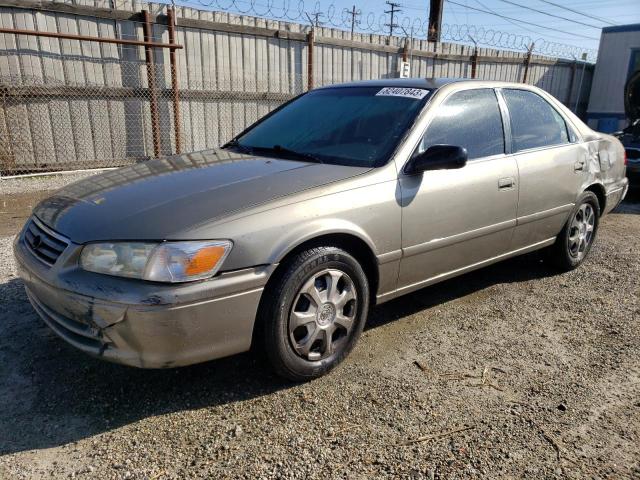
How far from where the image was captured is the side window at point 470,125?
3.28m

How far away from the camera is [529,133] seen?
3977 mm

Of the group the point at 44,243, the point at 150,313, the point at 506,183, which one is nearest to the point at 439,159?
the point at 506,183

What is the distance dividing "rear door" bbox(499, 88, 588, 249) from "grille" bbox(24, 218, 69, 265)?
308cm

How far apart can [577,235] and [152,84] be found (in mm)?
6798

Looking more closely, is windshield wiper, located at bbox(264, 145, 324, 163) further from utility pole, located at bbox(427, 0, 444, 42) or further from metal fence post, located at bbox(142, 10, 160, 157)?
utility pole, located at bbox(427, 0, 444, 42)

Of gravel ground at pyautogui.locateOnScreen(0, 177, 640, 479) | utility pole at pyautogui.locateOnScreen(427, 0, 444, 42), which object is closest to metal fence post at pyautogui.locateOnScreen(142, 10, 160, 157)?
gravel ground at pyautogui.locateOnScreen(0, 177, 640, 479)

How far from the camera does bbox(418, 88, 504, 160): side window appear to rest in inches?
129

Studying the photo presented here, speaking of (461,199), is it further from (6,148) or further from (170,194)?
(6,148)

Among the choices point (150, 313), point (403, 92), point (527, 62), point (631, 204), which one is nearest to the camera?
point (150, 313)

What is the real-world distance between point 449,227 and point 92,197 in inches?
84.6

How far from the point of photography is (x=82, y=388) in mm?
2648

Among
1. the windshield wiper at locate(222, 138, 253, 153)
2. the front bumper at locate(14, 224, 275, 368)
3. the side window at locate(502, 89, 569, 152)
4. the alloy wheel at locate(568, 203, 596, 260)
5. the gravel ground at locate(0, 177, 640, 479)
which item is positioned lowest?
the gravel ground at locate(0, 177, 640, 479)

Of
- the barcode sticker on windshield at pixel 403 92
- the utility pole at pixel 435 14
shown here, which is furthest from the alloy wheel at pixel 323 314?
the utility pole at pixel 435 14

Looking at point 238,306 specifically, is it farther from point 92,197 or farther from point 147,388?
point 92,197
